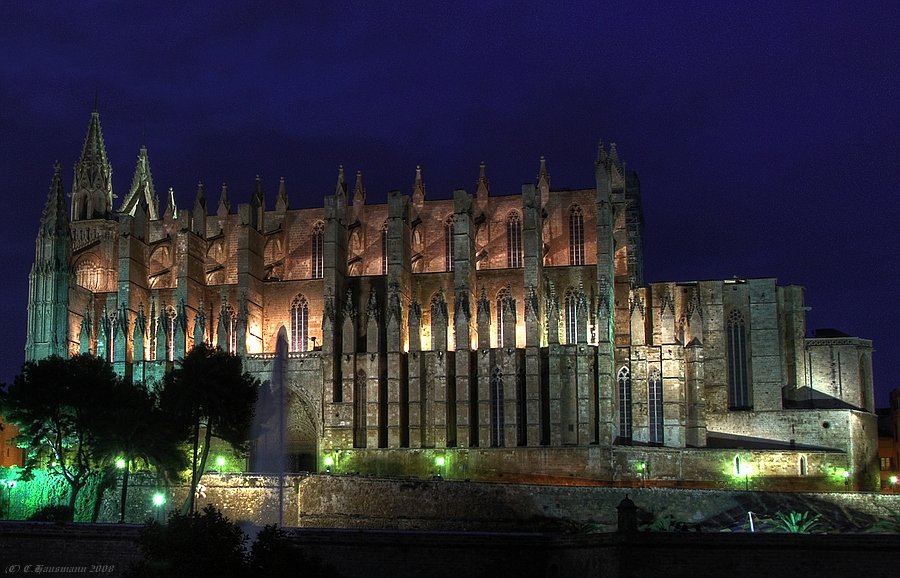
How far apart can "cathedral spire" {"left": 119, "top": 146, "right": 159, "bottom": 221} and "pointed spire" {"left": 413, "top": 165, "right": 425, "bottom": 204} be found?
21.3 meters

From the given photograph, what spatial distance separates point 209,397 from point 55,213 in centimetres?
2019

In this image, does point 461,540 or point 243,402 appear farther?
point 243,402

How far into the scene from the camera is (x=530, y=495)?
185 feet

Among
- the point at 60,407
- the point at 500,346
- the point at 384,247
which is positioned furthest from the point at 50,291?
the point at 500,346

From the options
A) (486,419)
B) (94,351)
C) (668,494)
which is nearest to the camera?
(668,494)

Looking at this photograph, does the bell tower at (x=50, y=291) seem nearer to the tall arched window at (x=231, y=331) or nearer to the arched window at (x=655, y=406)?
the tall arched window at (x=231, y=331)

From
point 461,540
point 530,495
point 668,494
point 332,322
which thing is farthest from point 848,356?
point 461,540

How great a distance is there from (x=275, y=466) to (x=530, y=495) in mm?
17253

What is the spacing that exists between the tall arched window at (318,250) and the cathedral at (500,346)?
231 centimetres

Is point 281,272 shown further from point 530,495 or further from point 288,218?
point 530,495

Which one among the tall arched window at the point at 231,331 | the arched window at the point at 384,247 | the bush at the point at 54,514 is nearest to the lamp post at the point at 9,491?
the bush at the point at 54,514

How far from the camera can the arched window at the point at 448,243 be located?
3012 inches

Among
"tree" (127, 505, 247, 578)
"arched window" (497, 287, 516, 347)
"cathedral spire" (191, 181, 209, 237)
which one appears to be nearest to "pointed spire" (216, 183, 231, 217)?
"cathedral spire" (191, 181, 209, 237)

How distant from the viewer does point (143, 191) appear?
91.1 metres
